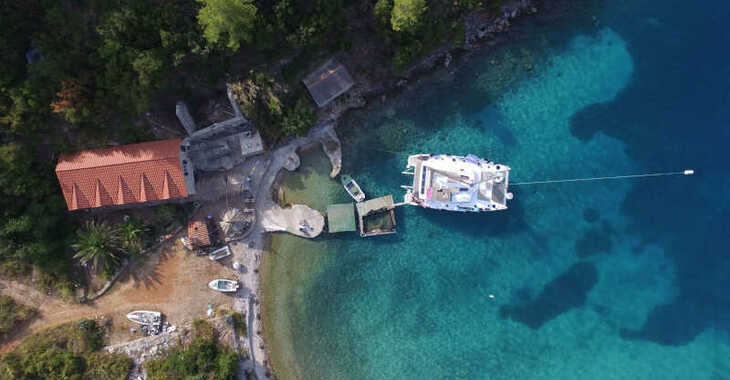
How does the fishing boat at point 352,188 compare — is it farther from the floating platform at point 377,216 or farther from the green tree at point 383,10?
the green tree at point 383,10

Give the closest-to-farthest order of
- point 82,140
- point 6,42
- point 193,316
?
1. point 6,42
2. point 82,140
3. point 193,316

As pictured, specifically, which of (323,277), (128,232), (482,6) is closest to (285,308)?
(323,277)

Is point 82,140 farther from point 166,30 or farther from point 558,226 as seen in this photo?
point 558,226

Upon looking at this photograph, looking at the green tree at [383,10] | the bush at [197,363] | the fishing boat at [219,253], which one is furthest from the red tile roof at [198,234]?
the green tree at [383,10]

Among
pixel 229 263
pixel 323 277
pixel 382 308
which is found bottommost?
pixel 382 308

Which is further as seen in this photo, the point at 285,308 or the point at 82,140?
the point at 285,308

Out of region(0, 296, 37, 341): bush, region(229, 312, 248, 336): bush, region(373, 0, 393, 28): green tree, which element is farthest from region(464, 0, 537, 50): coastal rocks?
region(0, 296, 37, 341): bush

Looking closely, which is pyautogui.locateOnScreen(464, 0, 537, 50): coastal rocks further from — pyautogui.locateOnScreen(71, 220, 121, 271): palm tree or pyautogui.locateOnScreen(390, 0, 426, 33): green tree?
pyautogui.locateOnScreen(71, 220, 121, 271): palm tree

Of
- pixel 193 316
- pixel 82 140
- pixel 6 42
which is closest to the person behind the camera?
pixel 6 42

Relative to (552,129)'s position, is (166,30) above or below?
above
